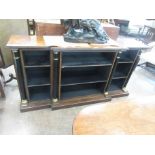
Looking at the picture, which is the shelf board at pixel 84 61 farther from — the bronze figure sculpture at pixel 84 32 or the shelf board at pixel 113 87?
the shelf board at pixel 113 87

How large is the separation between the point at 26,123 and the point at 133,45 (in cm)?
170

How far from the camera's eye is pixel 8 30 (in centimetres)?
204

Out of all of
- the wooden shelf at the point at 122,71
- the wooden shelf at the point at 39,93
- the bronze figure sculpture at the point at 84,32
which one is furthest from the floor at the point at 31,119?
the bronze figure sculpture at the point at 84,32

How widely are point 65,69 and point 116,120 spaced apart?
132cm

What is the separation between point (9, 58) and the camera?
213cm

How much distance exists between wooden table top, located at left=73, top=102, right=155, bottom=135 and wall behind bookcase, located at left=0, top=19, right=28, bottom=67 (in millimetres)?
1689

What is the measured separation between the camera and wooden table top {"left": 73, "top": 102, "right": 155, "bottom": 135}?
776 millimetres

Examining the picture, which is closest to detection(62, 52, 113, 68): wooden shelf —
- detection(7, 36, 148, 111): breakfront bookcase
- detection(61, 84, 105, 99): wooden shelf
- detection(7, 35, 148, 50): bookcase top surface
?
detection(7, 36, 148, 111): breakfront bookcase

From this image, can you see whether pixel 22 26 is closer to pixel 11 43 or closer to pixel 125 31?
pixel 11 43

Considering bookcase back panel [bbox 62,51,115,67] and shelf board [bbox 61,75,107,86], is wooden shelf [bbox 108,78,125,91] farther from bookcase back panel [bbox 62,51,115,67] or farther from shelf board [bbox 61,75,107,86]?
bookcase back panel [bbox 62,51,115,67]

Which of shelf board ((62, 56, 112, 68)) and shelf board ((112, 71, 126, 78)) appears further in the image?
shelf board ((112, 71, 126, 78))

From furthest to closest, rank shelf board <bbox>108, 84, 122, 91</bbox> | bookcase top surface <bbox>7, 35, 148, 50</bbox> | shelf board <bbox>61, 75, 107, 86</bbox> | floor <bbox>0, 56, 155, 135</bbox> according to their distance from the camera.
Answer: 1. shelf board <bbox>108, 84, 122, 91</bbox>
2. shelf board <bbox>61, 75, 107, 86</bbox>
3. floor <bbox>0, 56, 155, 135</bbox>
4. bookcase top surface <bbox>7, 35, 148, 50</bbox>

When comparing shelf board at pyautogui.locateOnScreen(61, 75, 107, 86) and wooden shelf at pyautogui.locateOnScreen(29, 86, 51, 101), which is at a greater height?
shelf board at pyautogui.locateOnScreen(61, 75, 107, 86)
